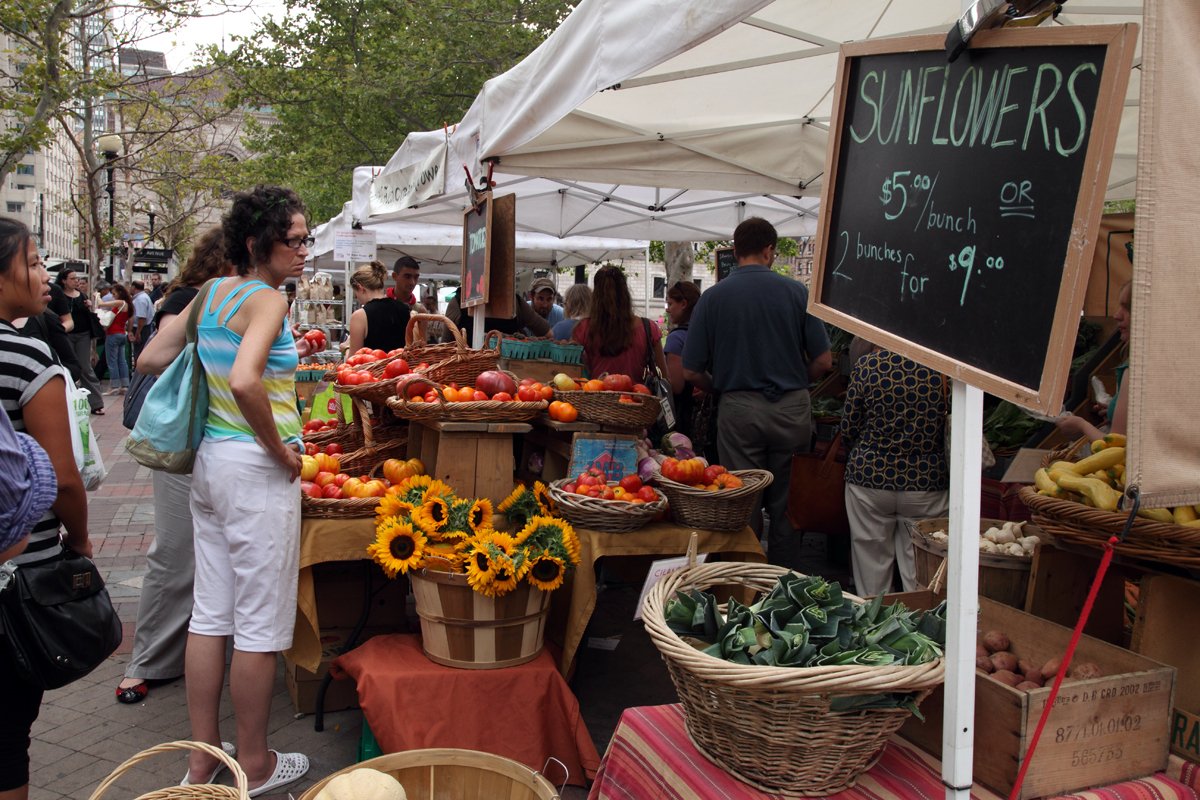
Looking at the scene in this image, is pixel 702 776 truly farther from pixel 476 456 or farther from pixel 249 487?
pixel 476 456

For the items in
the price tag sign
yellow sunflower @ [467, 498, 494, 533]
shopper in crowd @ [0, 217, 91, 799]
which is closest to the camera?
shopper in crowd @ [0, 217, 91, 799]

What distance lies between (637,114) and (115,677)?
3849 mm

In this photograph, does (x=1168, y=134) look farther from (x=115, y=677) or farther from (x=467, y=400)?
(x=115, y=677)

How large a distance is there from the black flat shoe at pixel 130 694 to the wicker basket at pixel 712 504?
99.3 inches

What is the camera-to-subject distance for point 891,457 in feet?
14.3

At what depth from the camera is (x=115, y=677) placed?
436cm

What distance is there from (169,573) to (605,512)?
211cm

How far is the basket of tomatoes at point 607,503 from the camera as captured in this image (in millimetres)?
3432

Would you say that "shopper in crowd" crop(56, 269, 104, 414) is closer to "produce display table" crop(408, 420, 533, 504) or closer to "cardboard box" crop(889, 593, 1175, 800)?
"produce display table" crop(408, 420, 533, 504)

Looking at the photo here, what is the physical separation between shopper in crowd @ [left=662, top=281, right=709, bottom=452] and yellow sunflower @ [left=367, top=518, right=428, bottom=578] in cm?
288

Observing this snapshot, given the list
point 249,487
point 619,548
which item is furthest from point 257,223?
point 619,548

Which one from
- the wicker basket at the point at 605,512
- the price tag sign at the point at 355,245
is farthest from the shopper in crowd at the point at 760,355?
the price tag sign at the point at 355,245

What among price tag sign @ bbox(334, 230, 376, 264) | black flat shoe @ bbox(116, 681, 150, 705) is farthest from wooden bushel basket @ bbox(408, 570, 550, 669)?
price tag sign @ bbox(334, 230, 376, 264)

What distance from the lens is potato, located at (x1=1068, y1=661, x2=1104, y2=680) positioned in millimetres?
1849
